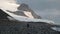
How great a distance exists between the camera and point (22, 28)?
8883 mm

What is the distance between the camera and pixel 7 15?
9.00 metres

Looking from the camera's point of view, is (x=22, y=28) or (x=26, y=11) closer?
(x=22, y=28)

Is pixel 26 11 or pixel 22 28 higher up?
pixel 26 11

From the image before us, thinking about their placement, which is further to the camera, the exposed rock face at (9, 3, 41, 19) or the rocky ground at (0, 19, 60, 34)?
the exposed rock face at (9, 3, 41, 19)

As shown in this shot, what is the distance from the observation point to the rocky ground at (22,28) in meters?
8.83

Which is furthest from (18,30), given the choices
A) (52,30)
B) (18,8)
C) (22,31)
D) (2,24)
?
(18,8)

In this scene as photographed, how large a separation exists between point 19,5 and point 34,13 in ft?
4.52

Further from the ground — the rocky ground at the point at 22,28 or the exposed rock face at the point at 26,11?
the exposed rock face at the point at 26,11

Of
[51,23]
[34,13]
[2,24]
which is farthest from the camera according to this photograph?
[34,13]

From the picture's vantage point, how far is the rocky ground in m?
8.83

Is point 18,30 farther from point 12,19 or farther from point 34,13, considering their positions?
point 34,13

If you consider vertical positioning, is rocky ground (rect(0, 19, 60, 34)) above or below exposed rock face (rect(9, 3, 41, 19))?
below

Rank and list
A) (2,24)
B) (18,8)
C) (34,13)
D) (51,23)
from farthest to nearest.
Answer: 1. (34,13)
2. (18,8)
3. (51,23)
4. (2,24)

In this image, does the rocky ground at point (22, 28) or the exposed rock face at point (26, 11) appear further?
the exposed rock face at point (26, 11)
